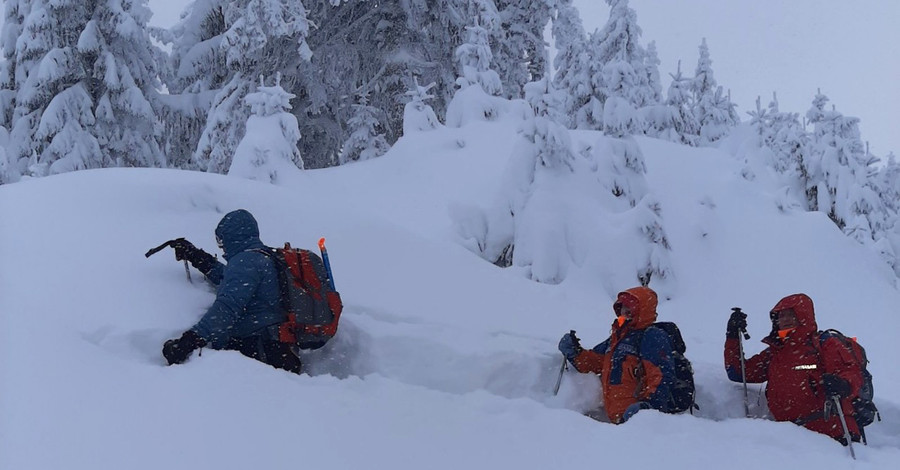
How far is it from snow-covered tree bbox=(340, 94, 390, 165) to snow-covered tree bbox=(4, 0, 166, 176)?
18.9 ft

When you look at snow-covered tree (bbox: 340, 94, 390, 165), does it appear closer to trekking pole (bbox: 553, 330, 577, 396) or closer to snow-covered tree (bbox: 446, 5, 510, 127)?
snow-covered tree (bbox: 446, 5, 510, 127)

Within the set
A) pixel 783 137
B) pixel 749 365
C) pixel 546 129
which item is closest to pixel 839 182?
pixel 783 137

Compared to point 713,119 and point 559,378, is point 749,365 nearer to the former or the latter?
point 559,378

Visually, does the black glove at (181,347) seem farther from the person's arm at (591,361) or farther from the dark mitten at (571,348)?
the person's arm at (591,361)

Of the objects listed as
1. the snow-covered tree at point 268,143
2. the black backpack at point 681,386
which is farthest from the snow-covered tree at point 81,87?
the black backpack at point 681,386

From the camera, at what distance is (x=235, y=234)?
16.5 ft

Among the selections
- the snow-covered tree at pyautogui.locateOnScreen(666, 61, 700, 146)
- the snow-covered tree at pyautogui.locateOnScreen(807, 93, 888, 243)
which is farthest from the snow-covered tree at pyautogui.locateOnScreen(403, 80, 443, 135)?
the snow-covered tree at pyautogui.locateOnScreen(666, 61, 700, 146)

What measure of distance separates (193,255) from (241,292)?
909 mm

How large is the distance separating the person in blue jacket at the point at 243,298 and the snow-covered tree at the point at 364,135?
48.2 feet

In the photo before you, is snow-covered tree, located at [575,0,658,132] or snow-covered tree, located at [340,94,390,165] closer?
snow-covered tree, located at [340,94,390,165]

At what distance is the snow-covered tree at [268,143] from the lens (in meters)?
13.6

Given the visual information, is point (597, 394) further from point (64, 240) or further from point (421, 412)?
point (64, 240)

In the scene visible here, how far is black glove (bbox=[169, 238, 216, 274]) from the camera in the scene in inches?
203

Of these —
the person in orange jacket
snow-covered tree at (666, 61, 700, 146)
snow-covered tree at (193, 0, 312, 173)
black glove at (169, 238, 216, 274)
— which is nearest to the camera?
the person in orange jacket
